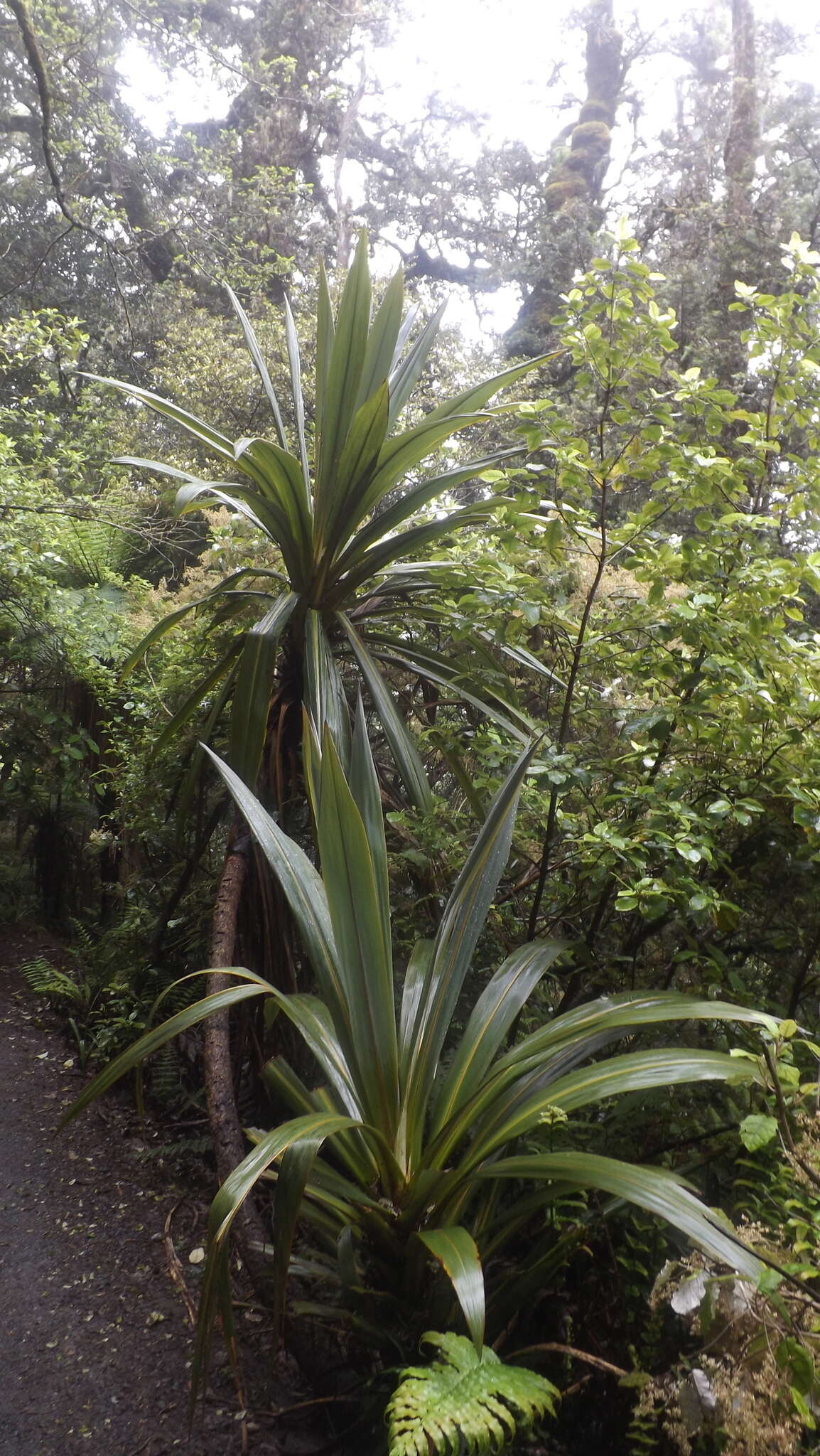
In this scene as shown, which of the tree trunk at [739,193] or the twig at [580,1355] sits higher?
the tree trunk at [739,193]

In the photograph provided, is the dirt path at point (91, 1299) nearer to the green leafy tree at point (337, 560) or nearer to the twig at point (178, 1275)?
the twig at point (178, 1275)

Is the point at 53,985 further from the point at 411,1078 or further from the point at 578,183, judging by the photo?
the point at 578,183

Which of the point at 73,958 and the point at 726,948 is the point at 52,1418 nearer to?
the point at 726,948

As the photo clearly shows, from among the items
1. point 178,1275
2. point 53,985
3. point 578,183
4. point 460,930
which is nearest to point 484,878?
point 460,930

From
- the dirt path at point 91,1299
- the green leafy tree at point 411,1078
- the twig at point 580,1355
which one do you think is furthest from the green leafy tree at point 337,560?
the twig at point 580,1355

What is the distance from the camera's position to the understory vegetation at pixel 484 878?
1.15 meters

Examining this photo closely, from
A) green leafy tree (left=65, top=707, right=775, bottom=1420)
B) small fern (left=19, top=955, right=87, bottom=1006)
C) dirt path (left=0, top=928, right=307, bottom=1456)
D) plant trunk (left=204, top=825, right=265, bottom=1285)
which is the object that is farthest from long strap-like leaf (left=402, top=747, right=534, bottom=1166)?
small fern (left=19, top=955, right=87, bottom=1006)

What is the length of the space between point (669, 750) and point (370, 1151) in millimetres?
947

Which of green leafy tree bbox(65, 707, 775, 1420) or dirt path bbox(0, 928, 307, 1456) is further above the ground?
green leafy tree bbox(65, 707, 775, 1420)

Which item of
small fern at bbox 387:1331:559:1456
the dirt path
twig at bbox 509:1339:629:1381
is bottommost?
the dirt path

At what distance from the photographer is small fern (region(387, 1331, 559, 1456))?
0.88 metres

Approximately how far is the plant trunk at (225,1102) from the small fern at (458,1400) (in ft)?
1.57

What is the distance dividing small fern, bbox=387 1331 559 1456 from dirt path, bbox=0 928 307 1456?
23.1 inches

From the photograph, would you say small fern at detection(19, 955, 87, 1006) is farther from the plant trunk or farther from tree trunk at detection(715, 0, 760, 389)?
tree trunk at detection(715, 0, 760, 389)
